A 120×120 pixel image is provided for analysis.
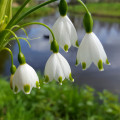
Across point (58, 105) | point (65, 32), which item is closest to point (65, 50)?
point (65, 32)

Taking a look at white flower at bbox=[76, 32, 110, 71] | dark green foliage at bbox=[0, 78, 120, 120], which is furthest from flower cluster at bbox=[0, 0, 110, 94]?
dark green foliage at bbox=[0, 78, 120, 120]

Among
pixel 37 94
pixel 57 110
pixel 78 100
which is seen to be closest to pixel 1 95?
pixel 37 94

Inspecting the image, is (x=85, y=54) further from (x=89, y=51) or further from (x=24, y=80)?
(x=24, y=80)

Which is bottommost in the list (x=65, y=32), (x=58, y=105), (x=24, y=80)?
(x=58, y=105)

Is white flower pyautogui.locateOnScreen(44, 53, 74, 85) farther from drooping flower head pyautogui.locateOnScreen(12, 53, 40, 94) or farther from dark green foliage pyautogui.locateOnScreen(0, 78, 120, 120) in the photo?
dark green foliage pyautogui.locateOnScreen(0, 78, 120, 120)

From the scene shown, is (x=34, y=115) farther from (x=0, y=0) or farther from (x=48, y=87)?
(x=0, y=0)

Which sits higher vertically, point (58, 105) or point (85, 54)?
point (85, 54)

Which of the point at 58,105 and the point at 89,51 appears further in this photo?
the point at 58,105
